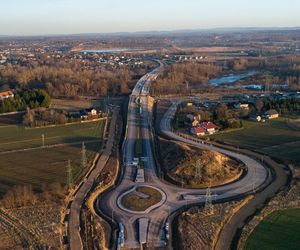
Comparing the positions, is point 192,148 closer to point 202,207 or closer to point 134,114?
point 202,207

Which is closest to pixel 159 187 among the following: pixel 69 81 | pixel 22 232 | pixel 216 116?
pixel 22 232

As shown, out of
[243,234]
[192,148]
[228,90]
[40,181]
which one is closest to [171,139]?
[192,148]

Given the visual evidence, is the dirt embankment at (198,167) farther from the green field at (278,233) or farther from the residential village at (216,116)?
the residential village at (216,116)

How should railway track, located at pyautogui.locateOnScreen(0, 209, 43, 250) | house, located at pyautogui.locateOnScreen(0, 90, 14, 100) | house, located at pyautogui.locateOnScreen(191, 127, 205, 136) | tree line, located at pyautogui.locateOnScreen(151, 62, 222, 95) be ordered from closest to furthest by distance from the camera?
1. railway track, located at pyautogui.locateOnScreen(0, 209, 43, 250)
2. house, located at pyautogui.locateOnScreen(191, 127, 205, 136)
3. house, located at pyautogui.locateOnScreen(0, 90, 14, 100)
4. tree line, located at pyautogui.locateOnScreen(151, 62, 222, 95)

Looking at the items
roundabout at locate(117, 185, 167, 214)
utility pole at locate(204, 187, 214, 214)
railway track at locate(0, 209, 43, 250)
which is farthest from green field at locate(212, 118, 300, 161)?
railway track at locate(0, 209, 43, 250)

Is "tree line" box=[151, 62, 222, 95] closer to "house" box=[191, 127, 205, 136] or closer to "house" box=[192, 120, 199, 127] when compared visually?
"house" box=[192, 120, 199, 127]
